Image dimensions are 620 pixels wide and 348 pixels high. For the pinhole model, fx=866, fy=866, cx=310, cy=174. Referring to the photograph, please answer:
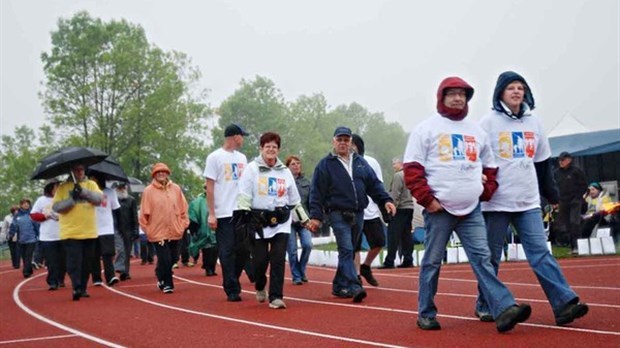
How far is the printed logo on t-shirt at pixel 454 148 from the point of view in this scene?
6844 millimetres

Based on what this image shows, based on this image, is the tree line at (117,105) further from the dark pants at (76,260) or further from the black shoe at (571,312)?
the black shoe at (571,312)

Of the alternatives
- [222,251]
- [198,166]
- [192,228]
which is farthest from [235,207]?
[198,166]

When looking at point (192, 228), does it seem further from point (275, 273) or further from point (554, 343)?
point (554, 343)

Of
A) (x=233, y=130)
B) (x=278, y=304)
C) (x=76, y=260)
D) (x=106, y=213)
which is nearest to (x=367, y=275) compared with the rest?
(x=278, y=304)

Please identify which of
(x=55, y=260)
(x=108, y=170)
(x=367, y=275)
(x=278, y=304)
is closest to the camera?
(x=278, y=304)

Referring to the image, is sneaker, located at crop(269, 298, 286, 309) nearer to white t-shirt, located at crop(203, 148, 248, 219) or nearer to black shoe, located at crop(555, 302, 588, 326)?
white t-shirt, located at crop(203, 148, 248, 219)

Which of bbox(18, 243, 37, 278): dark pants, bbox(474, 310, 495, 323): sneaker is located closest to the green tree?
bbox(18, 243, 37, 278): dark pants

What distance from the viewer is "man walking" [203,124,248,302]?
10492 millimetres

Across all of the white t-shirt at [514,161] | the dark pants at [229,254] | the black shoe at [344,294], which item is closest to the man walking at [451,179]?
the white t-shirt at [514,161]

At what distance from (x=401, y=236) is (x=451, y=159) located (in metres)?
9.18

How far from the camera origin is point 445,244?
7.00 m

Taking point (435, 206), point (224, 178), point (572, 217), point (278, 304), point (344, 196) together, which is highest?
point (224, 178)

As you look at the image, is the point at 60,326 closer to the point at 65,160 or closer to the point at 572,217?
the point at 65,160

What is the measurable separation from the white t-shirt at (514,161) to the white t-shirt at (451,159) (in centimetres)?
25
